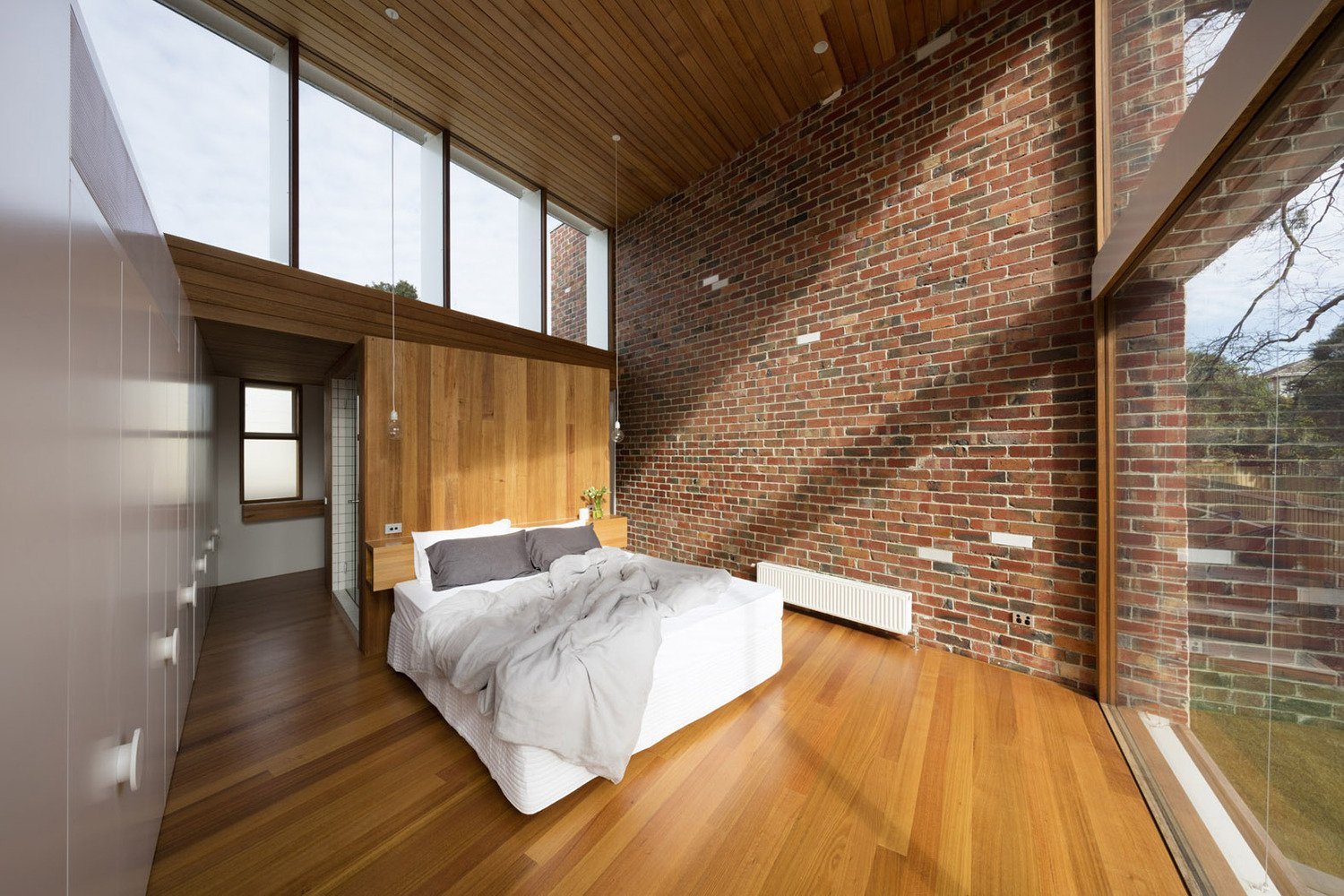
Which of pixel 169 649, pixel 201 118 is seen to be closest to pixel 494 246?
pixel 201 118

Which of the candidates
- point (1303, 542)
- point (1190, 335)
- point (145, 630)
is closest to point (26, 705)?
point (145, 630)

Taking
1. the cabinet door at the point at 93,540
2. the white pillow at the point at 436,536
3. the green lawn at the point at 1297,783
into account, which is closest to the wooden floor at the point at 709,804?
the green lawn at the point at 1297,783

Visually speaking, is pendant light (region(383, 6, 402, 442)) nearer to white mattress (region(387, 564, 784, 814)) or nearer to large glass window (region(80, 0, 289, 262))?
large glass window (region(80, 0, 289, 262))

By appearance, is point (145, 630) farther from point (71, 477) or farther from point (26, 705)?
point (26, 705)

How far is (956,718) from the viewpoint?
7.59 ft

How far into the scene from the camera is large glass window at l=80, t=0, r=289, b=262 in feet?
8.46

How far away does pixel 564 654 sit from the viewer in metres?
1.83

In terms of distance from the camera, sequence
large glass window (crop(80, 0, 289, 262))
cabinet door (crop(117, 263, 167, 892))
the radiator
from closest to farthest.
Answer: cabinet door (crop(117, 263, 167, 892)) → large glass window (crop(80, 0, 289, 262)) → the radiator

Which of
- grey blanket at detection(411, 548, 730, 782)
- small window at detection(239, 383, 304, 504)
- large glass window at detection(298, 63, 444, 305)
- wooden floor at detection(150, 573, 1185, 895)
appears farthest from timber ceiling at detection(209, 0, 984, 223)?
wooden floor at detection(150, 573, 1185, 895)

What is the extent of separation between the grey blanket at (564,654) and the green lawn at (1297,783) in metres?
1.85

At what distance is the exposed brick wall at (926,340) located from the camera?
2.59 m

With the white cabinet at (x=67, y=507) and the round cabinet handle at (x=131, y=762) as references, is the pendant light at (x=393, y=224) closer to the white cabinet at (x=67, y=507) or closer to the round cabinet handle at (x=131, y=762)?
the white cabinet at (x=67, y=507)

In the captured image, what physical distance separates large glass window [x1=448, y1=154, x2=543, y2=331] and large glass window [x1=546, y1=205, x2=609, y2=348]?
42 centimetres

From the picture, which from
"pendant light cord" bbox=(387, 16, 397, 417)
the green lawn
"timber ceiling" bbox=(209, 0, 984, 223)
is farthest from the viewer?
"pendant light cord" bbox=(387, 16, 397, 417)
